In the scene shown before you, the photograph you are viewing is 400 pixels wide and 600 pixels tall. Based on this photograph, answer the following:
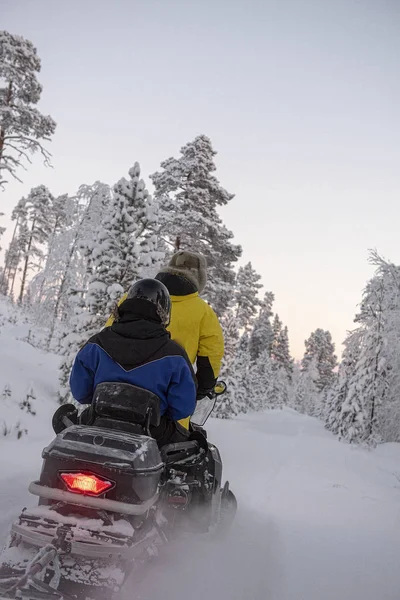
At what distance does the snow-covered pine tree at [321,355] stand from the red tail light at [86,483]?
288 ft

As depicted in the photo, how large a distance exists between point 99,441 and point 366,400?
85.4 feet

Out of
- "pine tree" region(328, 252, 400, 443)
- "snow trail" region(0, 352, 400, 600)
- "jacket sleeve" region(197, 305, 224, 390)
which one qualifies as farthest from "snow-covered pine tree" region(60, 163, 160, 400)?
"pine tree" region(328, 252, 400, 443)

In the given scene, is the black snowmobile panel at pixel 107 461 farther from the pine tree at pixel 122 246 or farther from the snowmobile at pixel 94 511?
the pine tree at pixel 122 246

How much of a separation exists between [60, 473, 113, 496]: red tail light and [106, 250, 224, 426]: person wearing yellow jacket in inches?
67.0

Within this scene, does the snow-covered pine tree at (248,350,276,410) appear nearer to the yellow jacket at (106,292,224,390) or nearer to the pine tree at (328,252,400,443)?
the pine tree at (328,252,400,443)

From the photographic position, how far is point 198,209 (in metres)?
20.9

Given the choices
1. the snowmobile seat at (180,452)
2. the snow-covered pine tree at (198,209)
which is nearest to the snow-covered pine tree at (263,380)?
the snow-covered pine tree at (198,209)

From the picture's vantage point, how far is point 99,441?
2307 mm

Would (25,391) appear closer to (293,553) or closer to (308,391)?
(293,553)

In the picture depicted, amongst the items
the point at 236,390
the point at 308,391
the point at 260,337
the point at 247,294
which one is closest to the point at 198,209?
the point at 236,390

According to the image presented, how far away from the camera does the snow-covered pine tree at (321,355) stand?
86312mm

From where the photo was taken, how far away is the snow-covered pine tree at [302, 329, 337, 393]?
86312 mm

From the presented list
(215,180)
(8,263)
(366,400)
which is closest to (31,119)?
(215,180)

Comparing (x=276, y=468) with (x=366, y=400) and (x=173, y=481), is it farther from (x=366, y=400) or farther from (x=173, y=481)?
(x=366, y=400)
